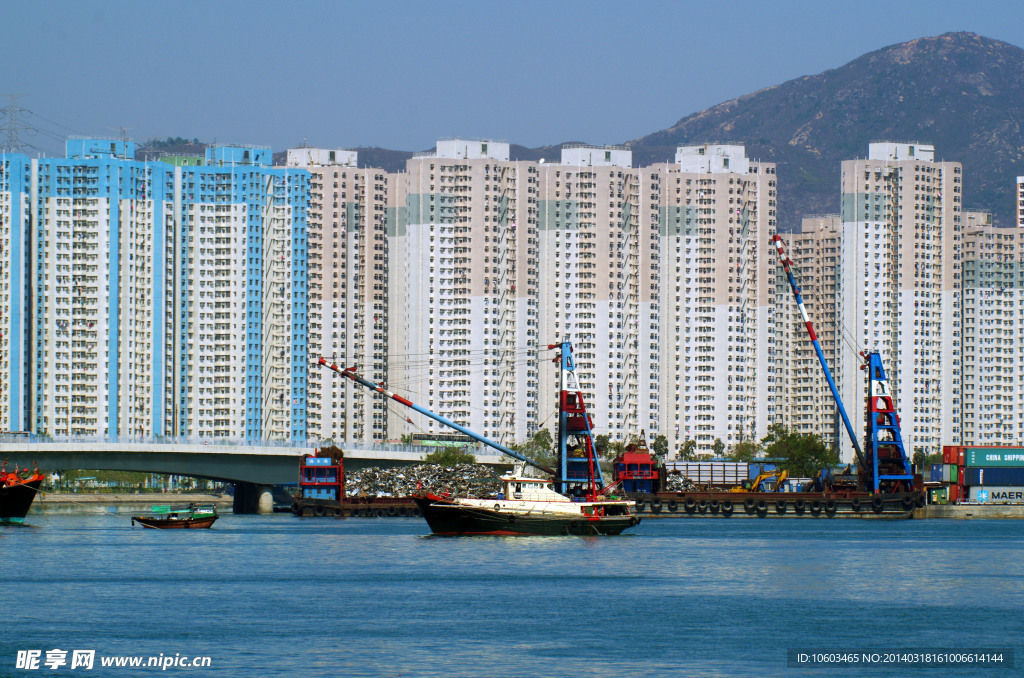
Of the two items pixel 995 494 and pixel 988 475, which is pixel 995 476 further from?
pixel 995 494

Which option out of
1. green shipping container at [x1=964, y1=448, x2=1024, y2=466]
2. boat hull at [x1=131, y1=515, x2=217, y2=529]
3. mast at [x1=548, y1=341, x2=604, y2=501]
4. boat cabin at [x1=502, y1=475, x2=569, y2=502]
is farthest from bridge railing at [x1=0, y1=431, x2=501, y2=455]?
boat cabin at [x1=502, y1=475, x2=569, y2=502]

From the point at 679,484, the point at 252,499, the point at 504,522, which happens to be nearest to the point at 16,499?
the point at 504,522

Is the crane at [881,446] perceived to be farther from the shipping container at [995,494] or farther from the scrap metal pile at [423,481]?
the scrap metal pile at [423,481]

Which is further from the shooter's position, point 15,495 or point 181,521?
point 181,521

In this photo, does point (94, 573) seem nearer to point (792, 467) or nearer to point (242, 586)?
point (242, 586)

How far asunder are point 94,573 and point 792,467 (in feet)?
411

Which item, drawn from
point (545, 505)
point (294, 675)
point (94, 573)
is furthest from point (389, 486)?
point (294, 675)

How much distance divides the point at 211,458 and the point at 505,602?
306 feet

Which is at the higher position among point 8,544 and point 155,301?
point 155,301

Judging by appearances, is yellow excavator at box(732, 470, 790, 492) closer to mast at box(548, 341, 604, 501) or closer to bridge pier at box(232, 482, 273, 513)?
mast at box(548, 341, 604, 501)

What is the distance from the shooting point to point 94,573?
82062 mm

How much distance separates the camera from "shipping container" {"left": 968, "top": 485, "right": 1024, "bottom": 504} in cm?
15938

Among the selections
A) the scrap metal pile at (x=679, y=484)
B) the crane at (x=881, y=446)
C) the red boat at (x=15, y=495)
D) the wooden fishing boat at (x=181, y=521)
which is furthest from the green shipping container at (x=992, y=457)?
the red boat at (x=15, y=495)

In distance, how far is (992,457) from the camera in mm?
159000
